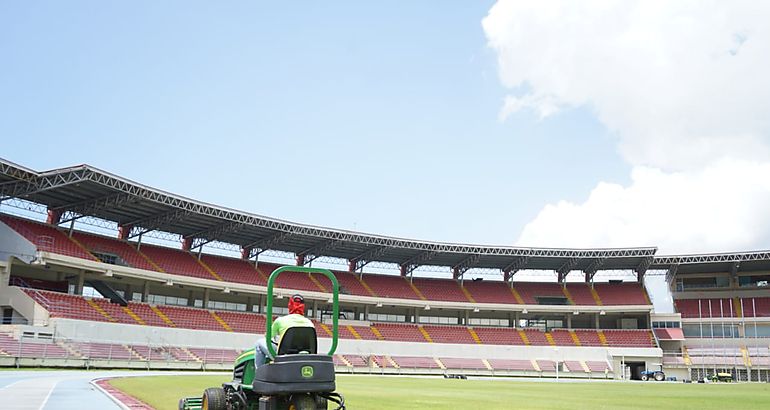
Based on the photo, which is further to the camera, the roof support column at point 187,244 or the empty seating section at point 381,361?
the roof support column at point 187,244

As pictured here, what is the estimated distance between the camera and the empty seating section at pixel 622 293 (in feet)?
250

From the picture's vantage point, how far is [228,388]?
10016 millimetres

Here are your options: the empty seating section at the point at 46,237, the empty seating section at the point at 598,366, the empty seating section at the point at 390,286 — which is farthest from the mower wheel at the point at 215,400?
the empty seating section at the point at 598,366

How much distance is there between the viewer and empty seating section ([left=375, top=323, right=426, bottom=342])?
232 feet

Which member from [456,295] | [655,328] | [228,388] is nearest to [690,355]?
[655,328]

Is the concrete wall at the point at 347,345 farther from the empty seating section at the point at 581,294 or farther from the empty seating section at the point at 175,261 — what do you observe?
the empty seating section at the point at 175,261

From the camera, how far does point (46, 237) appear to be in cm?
5184

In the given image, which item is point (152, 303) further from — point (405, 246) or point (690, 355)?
point (690, 355)

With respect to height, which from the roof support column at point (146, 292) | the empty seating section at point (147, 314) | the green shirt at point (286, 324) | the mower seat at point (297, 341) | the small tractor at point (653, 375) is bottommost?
the small tractor at point (653, 375)

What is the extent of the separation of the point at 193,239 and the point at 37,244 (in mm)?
18289

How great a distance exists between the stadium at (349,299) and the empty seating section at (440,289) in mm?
265

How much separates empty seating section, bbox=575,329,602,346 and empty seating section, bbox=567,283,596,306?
3.34 metres

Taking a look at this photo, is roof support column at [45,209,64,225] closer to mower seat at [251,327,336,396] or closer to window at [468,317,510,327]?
window at [468,317,510,327]

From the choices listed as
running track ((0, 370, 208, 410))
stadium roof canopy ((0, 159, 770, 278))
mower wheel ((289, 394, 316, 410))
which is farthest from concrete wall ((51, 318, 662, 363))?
mower wheel ((289, 394, 316, 410))
